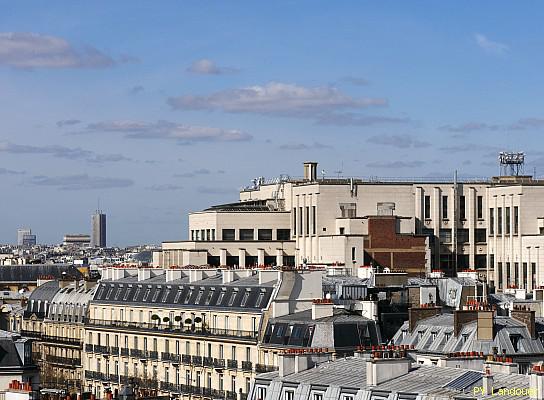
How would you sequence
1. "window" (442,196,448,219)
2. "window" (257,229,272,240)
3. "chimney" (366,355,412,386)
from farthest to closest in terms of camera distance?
"window" (257,229,272,240)
"window" (442,196,448,219)
"chimney" (366,355,412,386)

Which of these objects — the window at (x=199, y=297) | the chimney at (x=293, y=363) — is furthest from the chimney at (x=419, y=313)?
the chimney at (x=293, y=363)

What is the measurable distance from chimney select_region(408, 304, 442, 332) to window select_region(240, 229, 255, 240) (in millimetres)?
67840

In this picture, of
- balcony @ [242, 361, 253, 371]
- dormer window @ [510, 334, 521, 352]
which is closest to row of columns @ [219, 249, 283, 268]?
balcony @ [242, 361, 253, 371]

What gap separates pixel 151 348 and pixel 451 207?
51865mm

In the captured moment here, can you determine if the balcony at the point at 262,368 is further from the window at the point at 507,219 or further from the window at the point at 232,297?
the window at the point at 507,219

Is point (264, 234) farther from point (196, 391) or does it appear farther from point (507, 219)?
point (196, 391)

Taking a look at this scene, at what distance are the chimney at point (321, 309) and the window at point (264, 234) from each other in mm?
66705

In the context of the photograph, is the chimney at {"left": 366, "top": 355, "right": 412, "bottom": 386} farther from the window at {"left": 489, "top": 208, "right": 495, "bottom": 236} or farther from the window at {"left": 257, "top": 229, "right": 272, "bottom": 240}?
the window at {"left": 257, "top": 229, "right": 272, "bottom": 240}

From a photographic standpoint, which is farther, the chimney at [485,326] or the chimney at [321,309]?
the chimney at [321,309]

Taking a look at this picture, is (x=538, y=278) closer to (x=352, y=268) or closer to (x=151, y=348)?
(x=352, y=268)

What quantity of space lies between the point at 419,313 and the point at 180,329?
2336 cm

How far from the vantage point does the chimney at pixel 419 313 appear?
311 feet

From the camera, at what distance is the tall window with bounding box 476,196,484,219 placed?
534 feet

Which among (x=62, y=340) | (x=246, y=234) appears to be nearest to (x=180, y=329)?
(x=62, y=340)
